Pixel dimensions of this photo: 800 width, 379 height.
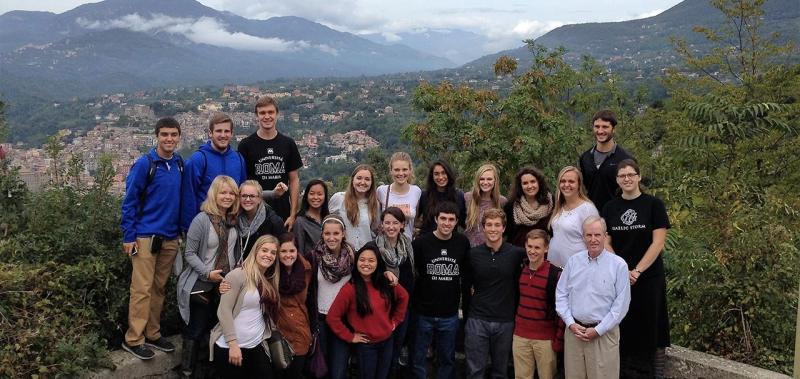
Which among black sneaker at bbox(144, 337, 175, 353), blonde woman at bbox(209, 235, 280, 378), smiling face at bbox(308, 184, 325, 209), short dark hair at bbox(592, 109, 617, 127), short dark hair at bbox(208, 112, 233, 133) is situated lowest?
black sneaker at bbox(144, 337, 175, 353)

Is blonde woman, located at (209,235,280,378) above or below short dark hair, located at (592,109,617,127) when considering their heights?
below

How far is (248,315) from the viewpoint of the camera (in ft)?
12.4

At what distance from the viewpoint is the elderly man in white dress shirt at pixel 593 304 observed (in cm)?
371

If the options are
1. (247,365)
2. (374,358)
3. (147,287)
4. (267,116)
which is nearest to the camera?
(247,365)

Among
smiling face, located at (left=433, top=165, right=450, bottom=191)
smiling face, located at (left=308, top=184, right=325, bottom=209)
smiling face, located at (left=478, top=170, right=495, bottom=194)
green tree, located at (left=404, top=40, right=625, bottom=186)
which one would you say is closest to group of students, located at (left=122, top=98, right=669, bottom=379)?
smiling face, located at (left=308, top=184, right=325, bottom=209)

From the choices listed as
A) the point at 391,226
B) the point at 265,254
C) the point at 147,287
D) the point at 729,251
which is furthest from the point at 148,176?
the point at 729,251

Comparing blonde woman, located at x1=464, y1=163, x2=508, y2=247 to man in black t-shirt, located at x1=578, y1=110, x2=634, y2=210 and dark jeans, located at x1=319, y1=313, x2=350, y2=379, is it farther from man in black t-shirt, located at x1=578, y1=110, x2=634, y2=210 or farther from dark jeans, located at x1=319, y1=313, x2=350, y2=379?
dark jeans, located at x1=319, y1=313, x2=350, y2=379

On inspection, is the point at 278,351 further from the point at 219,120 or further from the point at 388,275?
the point at 219,120

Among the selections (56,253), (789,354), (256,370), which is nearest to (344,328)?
(256,370)

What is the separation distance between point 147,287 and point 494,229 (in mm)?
2345

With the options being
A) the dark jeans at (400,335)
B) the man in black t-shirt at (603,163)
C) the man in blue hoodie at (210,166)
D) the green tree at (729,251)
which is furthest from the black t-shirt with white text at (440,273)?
the green tree at (729,251)

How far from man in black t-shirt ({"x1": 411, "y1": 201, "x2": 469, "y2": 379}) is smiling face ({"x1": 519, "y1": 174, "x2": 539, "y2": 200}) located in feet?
1.83

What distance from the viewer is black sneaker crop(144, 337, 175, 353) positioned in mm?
4160

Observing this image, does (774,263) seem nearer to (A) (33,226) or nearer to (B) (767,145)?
(A) (33,226)
